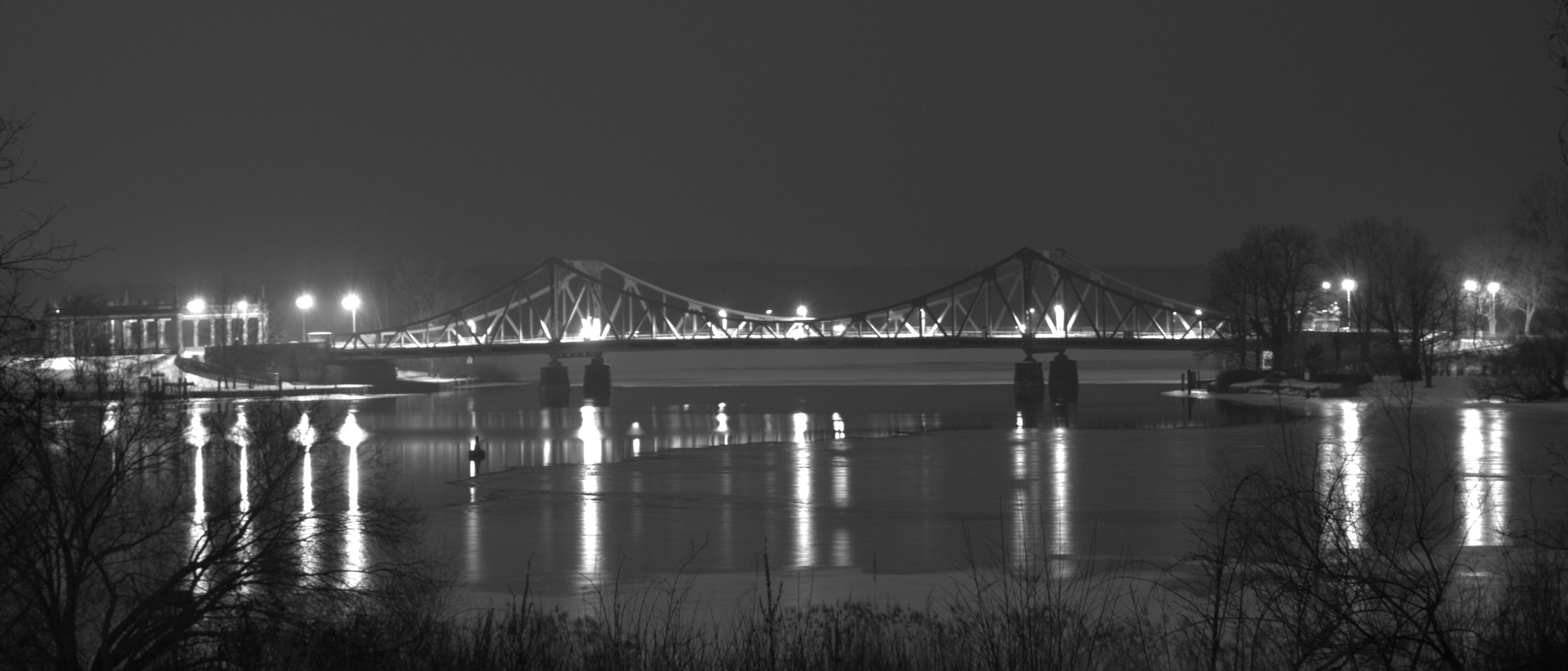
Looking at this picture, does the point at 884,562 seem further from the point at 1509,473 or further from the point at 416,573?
the point at 1509,473

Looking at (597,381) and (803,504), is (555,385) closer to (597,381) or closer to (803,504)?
(597,381)

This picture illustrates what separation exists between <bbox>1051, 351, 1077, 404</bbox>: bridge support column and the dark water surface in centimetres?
2829

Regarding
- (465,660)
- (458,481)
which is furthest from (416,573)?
(458,481)

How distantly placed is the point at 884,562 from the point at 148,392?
45.4ft

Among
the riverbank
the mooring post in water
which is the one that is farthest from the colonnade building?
the riverbank

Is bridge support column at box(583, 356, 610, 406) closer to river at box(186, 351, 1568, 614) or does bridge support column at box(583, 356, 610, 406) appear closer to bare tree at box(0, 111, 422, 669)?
river at box(186, 351, 1568, 614)

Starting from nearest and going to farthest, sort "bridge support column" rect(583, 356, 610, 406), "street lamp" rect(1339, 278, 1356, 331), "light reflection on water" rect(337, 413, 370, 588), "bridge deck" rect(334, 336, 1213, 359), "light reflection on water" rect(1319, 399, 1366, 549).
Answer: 1. "light reflection on water" rect(1319, 399, 1366, 549)
2. "light reflection on water" rect(337, 413, 370, 588)
3. "street lamp" rect(1339, 278, 1356, 331)
4. "bridge support column" rect(583, 356, 610, 406)
5. "bridge deck" rect(334, 336, 1213, 359)

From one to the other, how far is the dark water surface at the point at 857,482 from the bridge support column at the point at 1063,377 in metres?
28.3

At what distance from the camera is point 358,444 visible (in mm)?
40281

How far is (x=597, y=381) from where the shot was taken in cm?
9369

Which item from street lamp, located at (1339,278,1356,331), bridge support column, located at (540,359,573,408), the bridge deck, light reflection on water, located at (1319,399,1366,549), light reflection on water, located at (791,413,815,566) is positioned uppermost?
street lamp, located at (1339,278,1356,331)

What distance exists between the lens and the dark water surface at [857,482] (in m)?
17.9

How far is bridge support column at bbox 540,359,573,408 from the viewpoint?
3351 inches

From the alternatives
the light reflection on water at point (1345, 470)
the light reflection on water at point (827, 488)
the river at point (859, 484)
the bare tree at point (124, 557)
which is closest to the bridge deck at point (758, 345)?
A: the river at point (859, 484)
